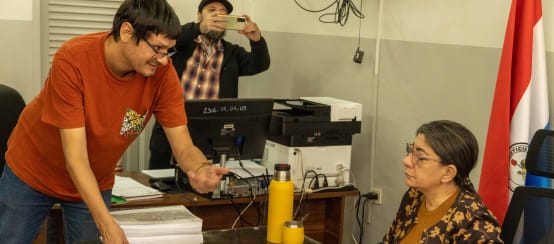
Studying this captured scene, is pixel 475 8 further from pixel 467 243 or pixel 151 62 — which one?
pixel 151 62

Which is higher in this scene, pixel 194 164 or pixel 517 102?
pixel 517 102

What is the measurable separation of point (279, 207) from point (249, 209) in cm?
107

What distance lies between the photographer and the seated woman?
2150mm

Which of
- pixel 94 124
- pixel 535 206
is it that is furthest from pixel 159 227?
pixel 535 206

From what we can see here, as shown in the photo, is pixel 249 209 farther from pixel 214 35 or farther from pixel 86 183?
pixel 86 183

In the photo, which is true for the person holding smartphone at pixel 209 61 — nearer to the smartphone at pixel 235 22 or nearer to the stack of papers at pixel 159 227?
the smartphone at pixel 235 22

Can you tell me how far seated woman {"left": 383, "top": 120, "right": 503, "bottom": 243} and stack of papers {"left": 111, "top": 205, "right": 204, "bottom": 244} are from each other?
0.67 metres

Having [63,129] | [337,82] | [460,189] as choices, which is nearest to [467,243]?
[460,189]

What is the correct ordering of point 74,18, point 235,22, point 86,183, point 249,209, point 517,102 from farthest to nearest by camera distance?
point 74,18, point 235,22, point 249,209, point 517,102, point 86,183

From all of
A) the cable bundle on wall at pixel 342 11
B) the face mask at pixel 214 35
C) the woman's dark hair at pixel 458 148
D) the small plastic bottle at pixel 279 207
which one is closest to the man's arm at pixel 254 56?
the face mask at pixel 214 35

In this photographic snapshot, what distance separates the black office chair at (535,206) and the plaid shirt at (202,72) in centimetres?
239

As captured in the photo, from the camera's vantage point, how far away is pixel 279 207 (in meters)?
2.30

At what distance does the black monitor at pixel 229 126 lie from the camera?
3018 millimetres

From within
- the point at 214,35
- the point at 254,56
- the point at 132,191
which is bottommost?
the point at 132,191
